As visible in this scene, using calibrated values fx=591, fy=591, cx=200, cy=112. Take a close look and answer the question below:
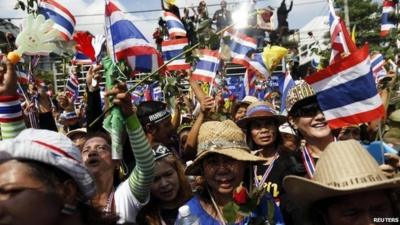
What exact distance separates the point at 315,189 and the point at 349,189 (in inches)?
6.4

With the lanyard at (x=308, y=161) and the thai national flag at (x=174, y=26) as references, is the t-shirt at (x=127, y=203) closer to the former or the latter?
the lanyard at (x=308, y=161)

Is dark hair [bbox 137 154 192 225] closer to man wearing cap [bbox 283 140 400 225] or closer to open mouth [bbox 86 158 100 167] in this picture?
open mouth [bbox 86 158 100 167]

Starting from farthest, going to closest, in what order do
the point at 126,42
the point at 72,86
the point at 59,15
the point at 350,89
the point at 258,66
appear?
1. the point at 258,66
2. the point at 72,86
3. the point at 59,15
4. the point at 126,42
5. the point at 350,89

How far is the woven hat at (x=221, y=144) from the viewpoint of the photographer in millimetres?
3482

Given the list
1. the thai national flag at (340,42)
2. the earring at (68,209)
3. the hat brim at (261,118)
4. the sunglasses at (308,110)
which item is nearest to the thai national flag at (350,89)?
the sunglasses at (308,110)

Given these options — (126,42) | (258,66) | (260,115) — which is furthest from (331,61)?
(258,66)

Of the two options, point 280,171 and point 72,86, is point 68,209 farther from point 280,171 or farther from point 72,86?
point 72,86

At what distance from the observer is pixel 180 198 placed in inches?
153

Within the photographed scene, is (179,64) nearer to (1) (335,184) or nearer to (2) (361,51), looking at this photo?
(2) (361,51)

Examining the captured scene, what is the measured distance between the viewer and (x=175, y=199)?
12.6 feet

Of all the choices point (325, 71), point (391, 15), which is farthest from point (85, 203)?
point (391, 15)

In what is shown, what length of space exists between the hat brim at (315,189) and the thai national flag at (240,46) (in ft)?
20.2

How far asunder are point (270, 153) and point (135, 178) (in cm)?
165

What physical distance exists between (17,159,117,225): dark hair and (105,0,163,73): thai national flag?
2139 mm
